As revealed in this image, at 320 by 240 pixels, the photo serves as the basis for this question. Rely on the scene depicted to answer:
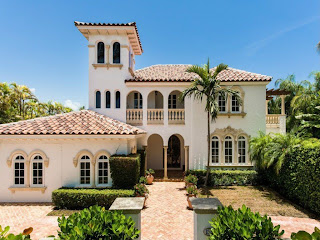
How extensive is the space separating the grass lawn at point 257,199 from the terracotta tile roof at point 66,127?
7140 mm

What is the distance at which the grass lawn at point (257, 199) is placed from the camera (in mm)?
10453

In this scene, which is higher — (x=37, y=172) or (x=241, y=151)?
(x=241, y=151)

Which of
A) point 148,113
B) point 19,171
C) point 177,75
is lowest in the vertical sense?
point 19,171

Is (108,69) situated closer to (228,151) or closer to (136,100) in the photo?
(136,100)

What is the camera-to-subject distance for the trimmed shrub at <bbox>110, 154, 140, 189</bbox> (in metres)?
11.5

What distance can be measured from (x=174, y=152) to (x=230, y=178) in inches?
300

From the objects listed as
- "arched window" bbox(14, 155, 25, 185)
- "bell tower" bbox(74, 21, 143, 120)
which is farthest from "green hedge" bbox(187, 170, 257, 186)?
"arched window" bbox(14, 155, 25, 185)

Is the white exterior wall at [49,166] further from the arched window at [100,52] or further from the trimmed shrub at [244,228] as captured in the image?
the trimmed shrub at [244,228]

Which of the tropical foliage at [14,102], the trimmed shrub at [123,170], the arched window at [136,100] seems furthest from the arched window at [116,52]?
the tropical foliage at [14,102]

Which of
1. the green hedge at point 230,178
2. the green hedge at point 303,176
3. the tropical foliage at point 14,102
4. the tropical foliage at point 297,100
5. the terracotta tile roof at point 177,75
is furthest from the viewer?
the tropical foliage at point 14,102

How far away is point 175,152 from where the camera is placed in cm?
2166

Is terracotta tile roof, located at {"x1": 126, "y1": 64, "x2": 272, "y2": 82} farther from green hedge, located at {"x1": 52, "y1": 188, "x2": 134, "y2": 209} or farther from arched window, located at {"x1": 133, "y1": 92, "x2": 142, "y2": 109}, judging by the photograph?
green hedge, located at {"x1": 52, "y1": 188, "x2": 134, "y2": 209}

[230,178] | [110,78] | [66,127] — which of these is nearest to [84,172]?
[66,127]

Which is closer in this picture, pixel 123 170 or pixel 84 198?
pixel 84 198
